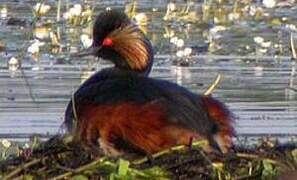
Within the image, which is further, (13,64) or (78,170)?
→ (13,64)

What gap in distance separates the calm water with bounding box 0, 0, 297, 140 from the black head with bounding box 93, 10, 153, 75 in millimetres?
773

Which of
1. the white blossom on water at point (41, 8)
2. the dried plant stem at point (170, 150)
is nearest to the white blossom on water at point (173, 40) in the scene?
the white blossom on water at point (41, 8)

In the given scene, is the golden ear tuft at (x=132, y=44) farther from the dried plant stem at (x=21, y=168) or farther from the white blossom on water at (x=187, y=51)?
the white blossom on water at (x=187, y=51)

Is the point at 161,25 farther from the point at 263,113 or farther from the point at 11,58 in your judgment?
the point at 263,113

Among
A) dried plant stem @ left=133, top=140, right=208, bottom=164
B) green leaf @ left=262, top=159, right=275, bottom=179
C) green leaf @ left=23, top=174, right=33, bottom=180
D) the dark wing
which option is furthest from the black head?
green leaf @ left=23, top=174, right=33, bottom=180

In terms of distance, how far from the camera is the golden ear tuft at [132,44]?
9078 millimetres

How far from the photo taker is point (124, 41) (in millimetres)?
9172

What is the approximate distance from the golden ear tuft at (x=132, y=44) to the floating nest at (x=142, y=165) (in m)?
1.89

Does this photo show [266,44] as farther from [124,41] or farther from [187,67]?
[124,41]

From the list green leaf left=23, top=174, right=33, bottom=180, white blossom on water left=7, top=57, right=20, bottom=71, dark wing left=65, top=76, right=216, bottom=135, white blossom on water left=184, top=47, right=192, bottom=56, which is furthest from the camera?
white blossom on water left=184, top=47, right=192, bottom=56

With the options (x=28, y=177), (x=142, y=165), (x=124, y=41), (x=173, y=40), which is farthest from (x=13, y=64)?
(x=28, y=177)

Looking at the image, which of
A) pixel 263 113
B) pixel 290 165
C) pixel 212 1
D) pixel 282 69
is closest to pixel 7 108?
pixel 263 113

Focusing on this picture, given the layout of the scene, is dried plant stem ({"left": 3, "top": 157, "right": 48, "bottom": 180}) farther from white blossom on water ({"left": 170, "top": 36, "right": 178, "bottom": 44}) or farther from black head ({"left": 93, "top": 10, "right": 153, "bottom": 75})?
white blossom on water ({"left": 170, "top": 36, "right": 178, "bottom": 44})

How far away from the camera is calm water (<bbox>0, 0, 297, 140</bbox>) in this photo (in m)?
10.5
